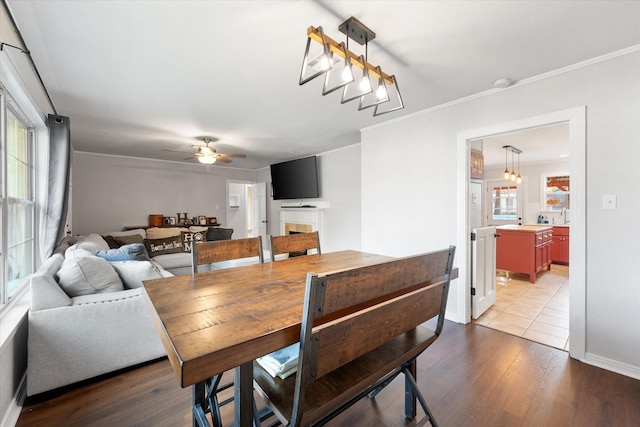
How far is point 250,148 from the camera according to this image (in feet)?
16.2

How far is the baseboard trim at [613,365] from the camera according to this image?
1928 millimetres

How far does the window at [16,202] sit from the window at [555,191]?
8.21 metres

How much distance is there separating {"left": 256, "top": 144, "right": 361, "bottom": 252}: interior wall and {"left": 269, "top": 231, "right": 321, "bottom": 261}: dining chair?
2541 mm

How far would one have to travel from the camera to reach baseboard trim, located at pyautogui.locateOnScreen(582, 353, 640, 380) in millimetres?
1928

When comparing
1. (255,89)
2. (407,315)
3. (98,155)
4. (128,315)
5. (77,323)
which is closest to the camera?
(407,315)

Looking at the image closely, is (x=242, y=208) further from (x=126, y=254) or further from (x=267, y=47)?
(x=267, y=47)

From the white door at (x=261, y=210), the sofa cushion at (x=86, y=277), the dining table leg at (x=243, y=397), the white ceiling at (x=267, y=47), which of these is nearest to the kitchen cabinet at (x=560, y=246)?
the white ceiling at (x=267, y=47)

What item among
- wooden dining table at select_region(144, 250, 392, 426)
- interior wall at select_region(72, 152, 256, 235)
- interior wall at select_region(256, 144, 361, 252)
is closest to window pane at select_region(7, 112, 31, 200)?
wooden dining table at select_region(144, 250, 392, 426)

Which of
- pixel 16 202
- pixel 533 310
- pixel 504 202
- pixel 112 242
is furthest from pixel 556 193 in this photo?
pixel 112 242

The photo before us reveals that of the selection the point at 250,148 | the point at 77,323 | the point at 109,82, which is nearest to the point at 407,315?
the point at 77,323

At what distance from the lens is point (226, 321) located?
37.4 inches

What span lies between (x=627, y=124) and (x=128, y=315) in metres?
3.76

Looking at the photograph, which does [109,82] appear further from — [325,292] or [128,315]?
[325,292]

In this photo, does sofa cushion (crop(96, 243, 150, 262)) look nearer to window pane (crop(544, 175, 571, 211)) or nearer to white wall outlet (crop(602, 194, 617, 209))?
white wall outlet (crop(602, 194, 617, 209))
